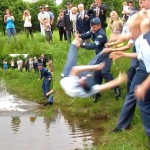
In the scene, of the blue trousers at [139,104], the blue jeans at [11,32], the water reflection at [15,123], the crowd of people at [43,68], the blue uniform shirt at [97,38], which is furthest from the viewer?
the blue jeans at [11,32]

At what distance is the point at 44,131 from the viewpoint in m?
9.72

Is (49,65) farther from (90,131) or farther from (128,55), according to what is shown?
(128,55)

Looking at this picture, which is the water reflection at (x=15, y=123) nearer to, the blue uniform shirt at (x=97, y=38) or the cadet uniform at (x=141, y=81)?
the blue uniform shirt at (x=97, y=38)

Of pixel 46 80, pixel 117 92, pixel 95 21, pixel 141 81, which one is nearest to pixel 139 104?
pixel 141 81

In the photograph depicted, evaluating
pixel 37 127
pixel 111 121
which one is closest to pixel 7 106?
pixel 37 127

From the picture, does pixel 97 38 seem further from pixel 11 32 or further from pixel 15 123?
pixel 11 32

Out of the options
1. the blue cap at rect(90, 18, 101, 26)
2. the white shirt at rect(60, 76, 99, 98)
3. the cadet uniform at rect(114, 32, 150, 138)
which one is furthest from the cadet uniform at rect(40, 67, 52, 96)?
the white shirt at rect(60, 76, 99, 98)

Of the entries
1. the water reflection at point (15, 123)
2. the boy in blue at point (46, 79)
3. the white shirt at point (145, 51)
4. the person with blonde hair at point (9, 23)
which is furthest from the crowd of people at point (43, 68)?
the white shirt at point (145, 51)

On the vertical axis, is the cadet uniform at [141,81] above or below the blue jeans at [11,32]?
above

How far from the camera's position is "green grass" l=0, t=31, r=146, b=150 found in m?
7.83

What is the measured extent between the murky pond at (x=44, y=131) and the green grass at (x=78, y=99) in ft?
1.14

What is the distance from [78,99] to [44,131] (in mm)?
2722

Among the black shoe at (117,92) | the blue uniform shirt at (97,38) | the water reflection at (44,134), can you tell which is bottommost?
the water reflection at (44,134)

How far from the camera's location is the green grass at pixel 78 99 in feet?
25.7
